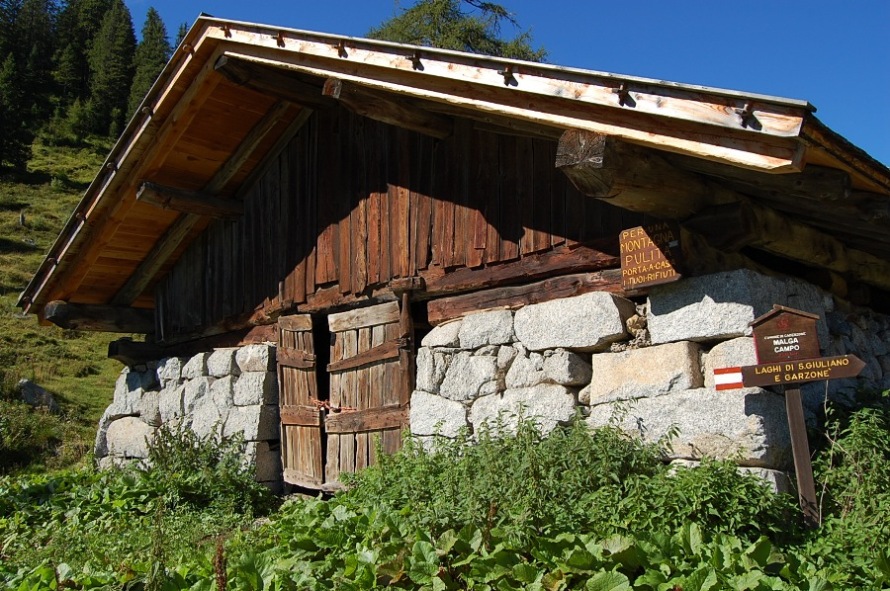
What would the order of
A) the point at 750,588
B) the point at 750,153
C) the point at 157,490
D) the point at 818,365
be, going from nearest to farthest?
the point at 750,588 < the point at 750,153 < the point at 818,365 < the point at 157,490

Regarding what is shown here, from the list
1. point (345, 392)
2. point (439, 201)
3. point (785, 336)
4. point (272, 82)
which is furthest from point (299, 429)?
point (785, 336)

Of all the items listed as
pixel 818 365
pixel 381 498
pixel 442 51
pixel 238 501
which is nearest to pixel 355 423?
pixel 238 501

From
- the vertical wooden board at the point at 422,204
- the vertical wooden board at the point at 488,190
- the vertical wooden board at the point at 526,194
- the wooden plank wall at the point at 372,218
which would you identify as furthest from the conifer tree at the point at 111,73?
the vertical wooden board at the point at 526,194

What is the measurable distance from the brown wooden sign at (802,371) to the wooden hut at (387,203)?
87 centimetres

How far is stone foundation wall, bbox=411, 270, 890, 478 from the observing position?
15.5 feet

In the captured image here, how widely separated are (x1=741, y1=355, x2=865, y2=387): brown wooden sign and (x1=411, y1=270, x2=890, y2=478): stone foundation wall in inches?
9.9

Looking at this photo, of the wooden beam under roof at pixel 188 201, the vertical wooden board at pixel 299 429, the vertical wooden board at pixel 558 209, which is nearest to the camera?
the vertical wooden board at pixel 558 209

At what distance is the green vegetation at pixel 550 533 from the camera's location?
3.74m

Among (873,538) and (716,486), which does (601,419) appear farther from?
(873,538)

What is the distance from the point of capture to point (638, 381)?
513 centimetres

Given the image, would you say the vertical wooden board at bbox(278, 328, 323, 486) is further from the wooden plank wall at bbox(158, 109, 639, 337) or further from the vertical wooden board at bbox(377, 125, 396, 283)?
the vertical wooden board at bbox(377, 125, 396, 283)

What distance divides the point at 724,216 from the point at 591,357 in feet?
4.37

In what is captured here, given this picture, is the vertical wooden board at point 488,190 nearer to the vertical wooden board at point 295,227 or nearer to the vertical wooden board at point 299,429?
the vertical wooden board at point 295,227

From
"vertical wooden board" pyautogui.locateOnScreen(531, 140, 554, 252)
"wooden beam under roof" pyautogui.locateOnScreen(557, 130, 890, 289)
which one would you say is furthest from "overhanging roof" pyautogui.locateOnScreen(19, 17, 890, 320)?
"vertical wooden board" pyautogui.locateOnScreen(531, 140, 554, 252)
